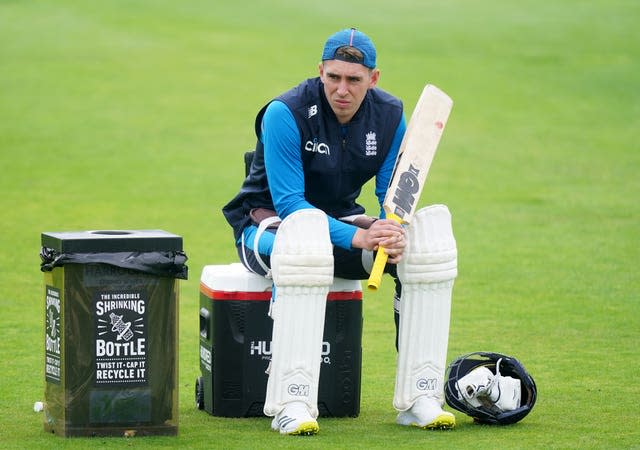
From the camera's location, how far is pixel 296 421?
4957 mm

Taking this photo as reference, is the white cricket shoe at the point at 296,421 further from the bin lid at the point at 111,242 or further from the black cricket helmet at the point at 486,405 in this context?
the bin lid at the point at 111,242

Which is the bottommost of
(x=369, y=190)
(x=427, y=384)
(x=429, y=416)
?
(x=429, y=416)

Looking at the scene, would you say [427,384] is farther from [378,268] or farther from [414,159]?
[414,159]

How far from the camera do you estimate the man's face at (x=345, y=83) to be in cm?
527

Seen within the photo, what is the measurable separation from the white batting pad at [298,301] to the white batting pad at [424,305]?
353 millimetres

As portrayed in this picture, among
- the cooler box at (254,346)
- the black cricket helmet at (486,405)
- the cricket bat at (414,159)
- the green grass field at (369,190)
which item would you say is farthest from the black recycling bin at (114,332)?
the black cricket helmet at (486,405)

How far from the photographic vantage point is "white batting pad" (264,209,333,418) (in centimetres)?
496

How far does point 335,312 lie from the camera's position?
5551 millimetres

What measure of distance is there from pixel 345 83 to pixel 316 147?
29 centimetres

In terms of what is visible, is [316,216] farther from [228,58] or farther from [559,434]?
[228,58]

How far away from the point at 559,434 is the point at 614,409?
56 cm

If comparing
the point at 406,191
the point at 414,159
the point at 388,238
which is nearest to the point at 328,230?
the point at 388,238

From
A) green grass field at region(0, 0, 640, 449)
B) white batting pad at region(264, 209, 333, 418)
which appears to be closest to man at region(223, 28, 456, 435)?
white batting pad at region(264, 209, 333, 418)

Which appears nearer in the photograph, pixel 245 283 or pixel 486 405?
pixel 486 405
